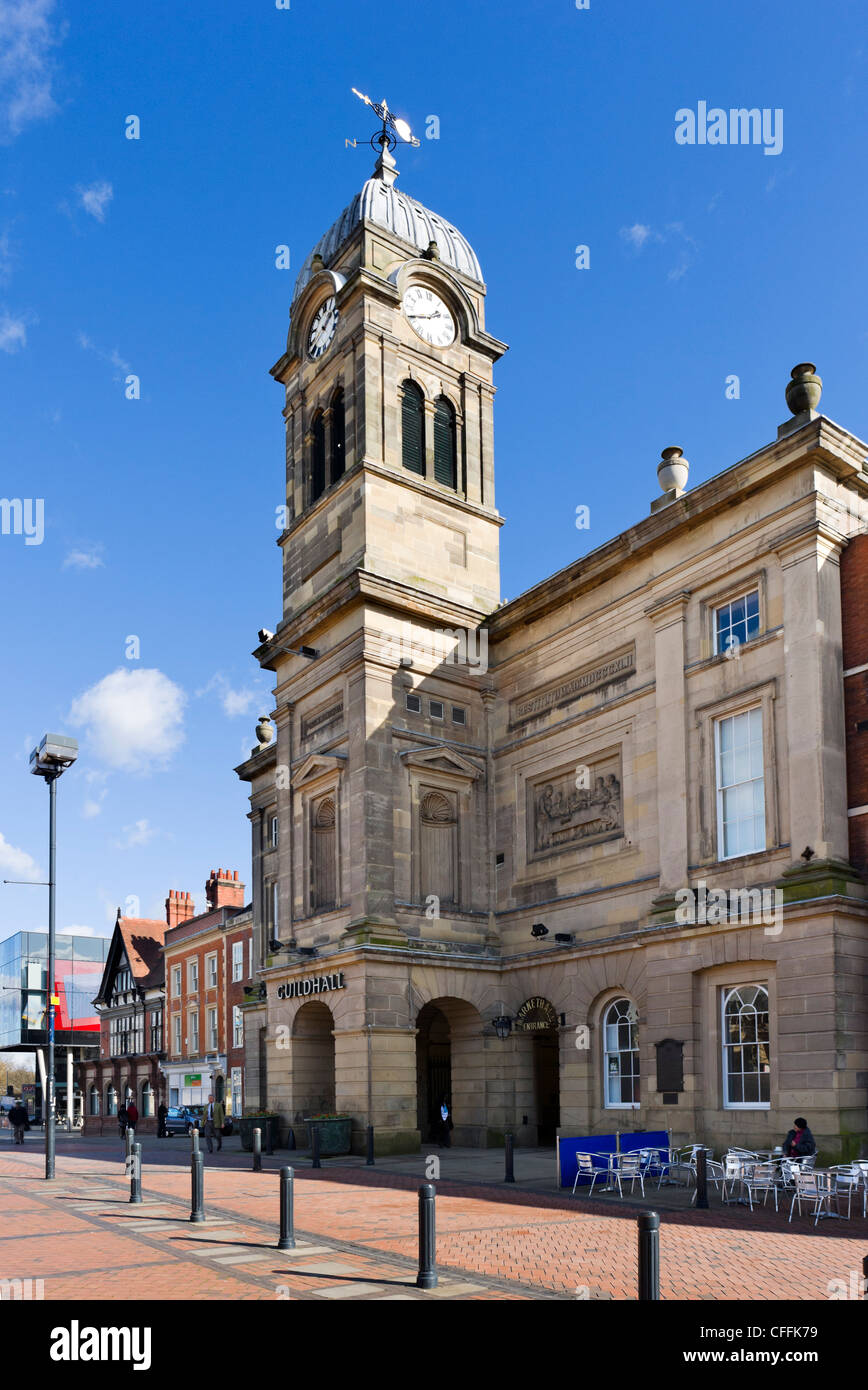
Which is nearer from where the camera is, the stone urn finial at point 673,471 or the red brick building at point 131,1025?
the stone urn finial at point 673,471

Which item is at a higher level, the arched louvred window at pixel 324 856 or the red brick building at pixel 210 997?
the arched louvred window at pixel 324 856

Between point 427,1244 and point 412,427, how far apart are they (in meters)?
27.0

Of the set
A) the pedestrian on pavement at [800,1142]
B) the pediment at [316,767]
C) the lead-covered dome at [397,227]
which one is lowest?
the pedestrian on pavement at [800,1142]

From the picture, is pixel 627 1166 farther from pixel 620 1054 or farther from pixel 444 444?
pixel 444 444

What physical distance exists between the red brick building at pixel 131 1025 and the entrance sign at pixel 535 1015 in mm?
36619

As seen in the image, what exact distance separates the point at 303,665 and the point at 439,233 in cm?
1500

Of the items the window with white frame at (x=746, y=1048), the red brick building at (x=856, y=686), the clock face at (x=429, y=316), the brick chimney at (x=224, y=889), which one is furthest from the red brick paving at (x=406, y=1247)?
the brick chimney at (x=224, y=889)

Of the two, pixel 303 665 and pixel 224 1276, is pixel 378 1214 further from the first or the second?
pixel 303 665

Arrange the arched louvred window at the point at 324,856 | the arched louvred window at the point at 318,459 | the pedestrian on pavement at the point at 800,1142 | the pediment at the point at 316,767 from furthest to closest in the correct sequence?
the arched louvred window at the point at 318,459 → the arched louvred window at the point at 324,856 → the pediment at the point at 316,767 → the pedestrian on pavement at the point at 800,1142

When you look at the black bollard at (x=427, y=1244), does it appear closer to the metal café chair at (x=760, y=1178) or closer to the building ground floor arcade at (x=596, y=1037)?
the metal café chair at (x=760, y=1178)

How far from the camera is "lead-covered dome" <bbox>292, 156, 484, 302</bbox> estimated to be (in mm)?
36500

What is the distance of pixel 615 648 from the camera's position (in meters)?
28.2

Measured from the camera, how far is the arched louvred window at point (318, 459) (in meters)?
36.1
